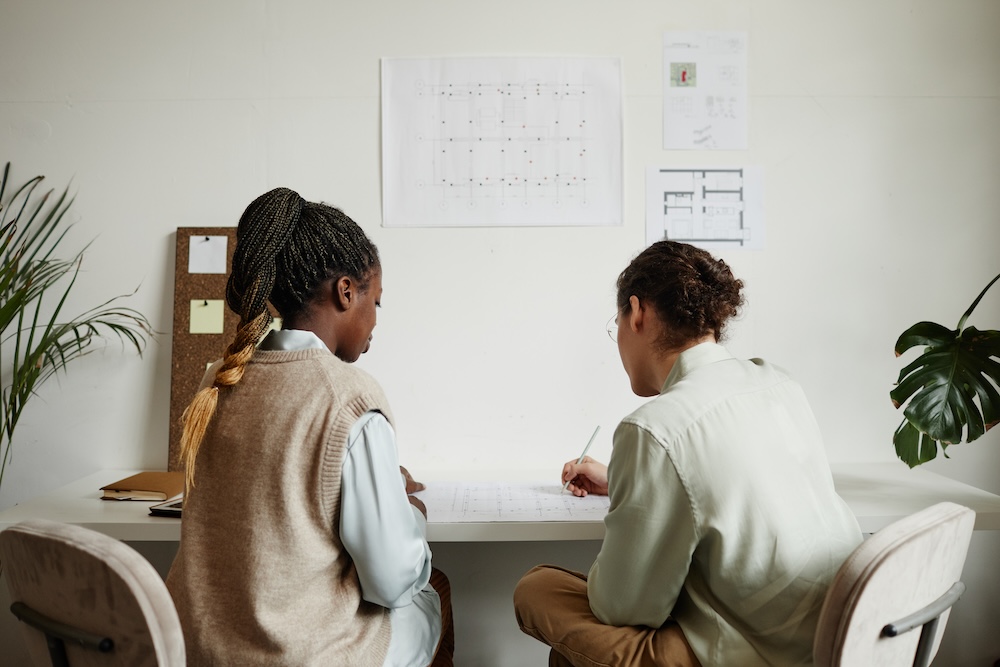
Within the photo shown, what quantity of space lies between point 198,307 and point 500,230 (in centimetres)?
82

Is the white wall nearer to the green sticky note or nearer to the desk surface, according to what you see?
the green sticky note

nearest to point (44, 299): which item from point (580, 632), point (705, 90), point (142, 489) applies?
point (142, 489)

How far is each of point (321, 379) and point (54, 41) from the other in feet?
5.13

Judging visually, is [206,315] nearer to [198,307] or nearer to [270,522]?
[198,307]

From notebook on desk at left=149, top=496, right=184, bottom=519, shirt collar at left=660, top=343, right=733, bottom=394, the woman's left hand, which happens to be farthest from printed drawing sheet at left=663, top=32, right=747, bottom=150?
notebook on desk at left=149, top=496, right=184, bottom=519

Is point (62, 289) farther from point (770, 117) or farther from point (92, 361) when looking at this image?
point (770, 117)

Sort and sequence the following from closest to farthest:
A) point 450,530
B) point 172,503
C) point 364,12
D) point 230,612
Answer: point 230,612, point 450,530, point 172,503, point 364,12

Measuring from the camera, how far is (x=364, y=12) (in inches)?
81.1

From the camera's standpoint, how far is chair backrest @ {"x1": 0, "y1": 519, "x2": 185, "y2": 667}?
3.06ft

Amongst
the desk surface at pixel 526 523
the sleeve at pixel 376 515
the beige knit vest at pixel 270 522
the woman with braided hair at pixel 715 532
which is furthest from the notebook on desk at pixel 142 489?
the woman with braided hair at pixel 715 532

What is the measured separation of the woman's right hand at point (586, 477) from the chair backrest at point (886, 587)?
0.76 m

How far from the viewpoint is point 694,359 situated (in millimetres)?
1260

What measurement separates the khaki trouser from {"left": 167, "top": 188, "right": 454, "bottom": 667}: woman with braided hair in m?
0.25

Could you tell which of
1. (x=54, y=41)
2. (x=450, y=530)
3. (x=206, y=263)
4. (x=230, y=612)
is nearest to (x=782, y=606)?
(x=450, y=530)
